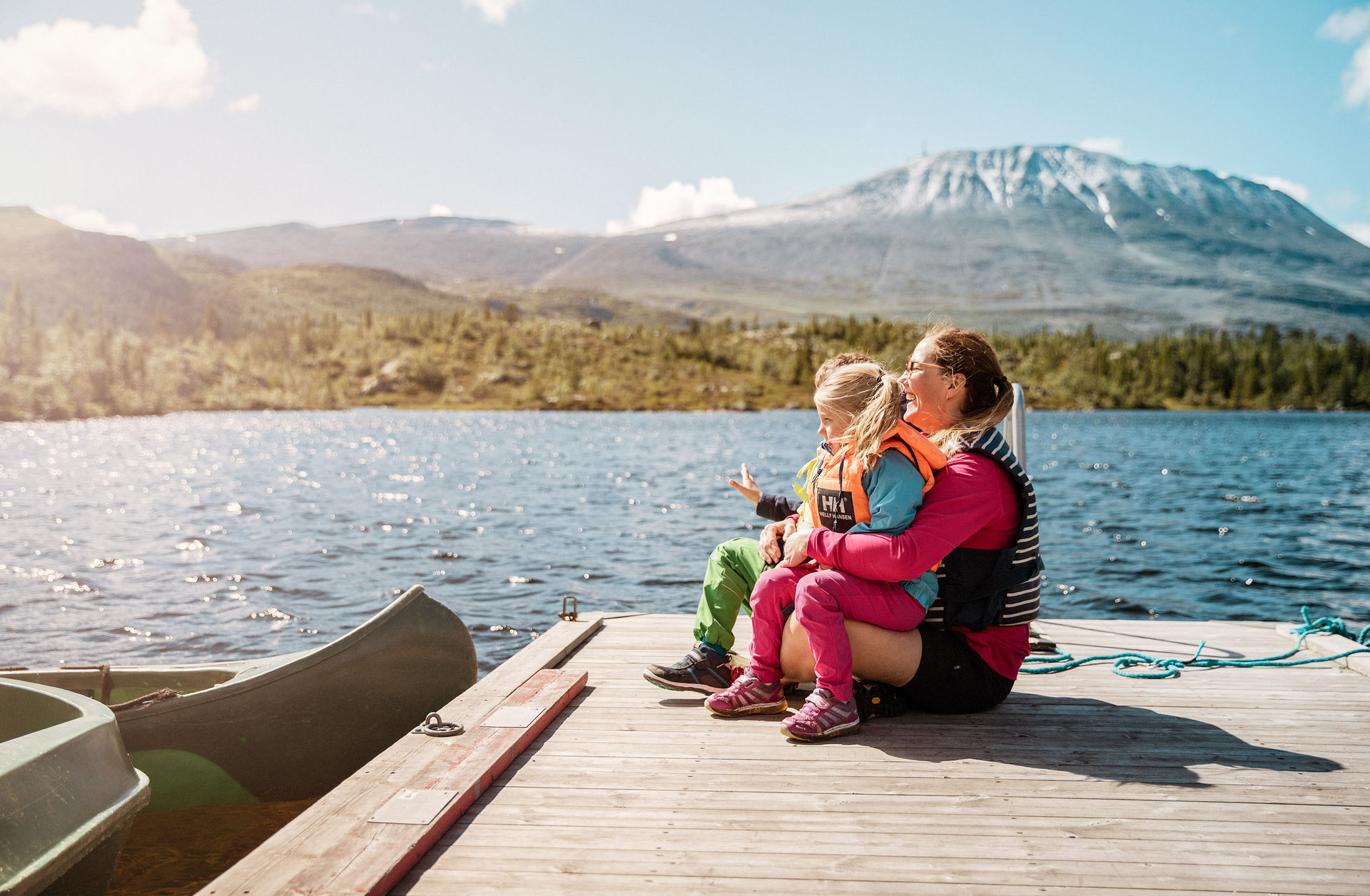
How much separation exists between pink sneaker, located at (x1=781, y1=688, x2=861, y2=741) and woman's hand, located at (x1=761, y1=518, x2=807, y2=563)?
2.44 ft

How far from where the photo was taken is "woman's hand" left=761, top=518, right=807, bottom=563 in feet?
16.2

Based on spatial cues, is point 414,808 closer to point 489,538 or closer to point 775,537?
point 775,537

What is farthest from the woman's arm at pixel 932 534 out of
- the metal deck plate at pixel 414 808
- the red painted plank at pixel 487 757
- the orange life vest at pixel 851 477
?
the metal deck plate at pixel 414 808

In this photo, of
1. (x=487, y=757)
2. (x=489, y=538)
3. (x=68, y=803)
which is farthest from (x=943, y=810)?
(x=489, y=538)

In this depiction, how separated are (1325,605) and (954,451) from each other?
54.0 feet

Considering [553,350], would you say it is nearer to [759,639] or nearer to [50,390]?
[50,390]

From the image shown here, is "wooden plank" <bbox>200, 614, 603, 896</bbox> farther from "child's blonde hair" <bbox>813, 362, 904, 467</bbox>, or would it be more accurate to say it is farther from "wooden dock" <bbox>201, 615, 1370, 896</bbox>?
"child's blonde hair" <bbox>813, 362, 904, 467</bbox>

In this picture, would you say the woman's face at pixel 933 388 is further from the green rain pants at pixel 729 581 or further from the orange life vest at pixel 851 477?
the green rain pants at pixel 729 581

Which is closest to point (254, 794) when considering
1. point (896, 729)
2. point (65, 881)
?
point (65, 881)

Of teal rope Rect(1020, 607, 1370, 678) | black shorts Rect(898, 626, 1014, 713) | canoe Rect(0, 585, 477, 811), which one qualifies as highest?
black shorts Rect(898, 626, 1014, 713)

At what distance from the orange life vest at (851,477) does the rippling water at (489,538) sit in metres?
8.35

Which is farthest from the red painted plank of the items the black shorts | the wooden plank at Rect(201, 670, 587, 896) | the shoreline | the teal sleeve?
the shoreline

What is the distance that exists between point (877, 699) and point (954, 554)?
0.91 meters

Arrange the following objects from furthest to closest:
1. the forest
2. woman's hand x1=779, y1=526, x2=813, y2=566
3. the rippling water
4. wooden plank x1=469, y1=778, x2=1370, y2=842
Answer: the forest → the rippling water → woman's hand x1=779, y1=526, x2=813, y2=566 → wooden plank x1=469, y1=778, x2=1370, y2=842
